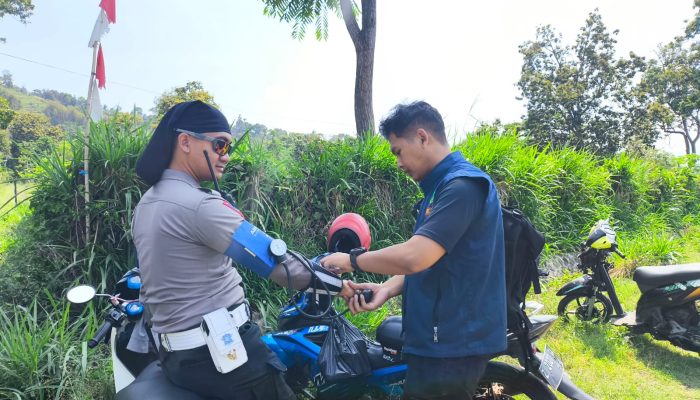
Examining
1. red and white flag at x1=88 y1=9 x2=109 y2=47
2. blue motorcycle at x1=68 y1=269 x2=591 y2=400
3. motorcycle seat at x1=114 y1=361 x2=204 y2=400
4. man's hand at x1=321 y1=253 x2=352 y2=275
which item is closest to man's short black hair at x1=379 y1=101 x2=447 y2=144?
man's hand at x1=321 y1=253 x2=352 y2=275

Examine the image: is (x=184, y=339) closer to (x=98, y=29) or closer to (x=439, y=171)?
(x=439, y=171)

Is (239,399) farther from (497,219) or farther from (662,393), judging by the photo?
(662,393)

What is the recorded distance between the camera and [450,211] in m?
1.81

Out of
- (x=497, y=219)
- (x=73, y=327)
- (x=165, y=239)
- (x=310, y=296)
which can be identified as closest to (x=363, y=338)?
(x=310, y=296)

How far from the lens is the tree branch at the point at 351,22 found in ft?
30.7

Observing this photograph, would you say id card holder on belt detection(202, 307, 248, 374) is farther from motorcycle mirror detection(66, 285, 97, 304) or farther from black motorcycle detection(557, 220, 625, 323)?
black motorcycle detection(557, 220, 625, 323)

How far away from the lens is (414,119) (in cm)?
205

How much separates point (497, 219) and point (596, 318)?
4.01m

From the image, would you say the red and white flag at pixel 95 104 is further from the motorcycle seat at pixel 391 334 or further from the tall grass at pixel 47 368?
the motorcycle seat at pixel 391 334

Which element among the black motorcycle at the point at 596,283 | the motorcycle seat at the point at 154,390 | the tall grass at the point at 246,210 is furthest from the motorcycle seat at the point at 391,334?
the black motorcycle at the point at 596,283

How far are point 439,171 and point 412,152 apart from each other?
5.7 inches

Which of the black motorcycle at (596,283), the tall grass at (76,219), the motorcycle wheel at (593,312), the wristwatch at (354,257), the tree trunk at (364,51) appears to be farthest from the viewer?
the tree trunk at (364,51)

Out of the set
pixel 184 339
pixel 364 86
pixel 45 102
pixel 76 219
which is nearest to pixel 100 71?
pixel 76 219

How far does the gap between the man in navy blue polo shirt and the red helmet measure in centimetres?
18
